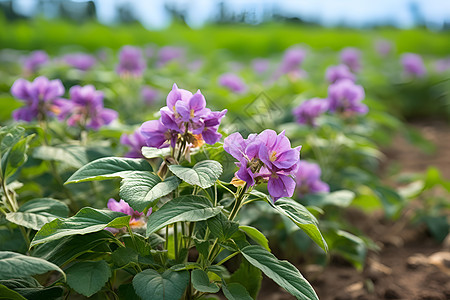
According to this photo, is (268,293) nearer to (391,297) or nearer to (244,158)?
(391,297)

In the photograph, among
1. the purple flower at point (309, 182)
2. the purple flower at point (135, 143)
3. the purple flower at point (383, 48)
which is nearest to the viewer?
the purple flower at point (135, 143)

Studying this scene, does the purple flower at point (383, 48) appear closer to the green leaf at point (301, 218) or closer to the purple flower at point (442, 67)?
the purple flower at point (442, 67)

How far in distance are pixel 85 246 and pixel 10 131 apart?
1.34ft

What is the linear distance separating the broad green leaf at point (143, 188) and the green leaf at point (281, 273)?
0.73 ft

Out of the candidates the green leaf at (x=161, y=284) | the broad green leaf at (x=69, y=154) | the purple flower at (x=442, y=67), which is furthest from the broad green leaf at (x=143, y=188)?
the purple flower at (x=442, y=67)

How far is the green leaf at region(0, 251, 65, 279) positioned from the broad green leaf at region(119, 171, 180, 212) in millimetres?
199

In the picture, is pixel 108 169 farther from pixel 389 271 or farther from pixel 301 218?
pixel 389 271

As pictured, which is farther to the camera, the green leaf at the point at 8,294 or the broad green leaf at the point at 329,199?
the broad green leaf at the point at 329,199

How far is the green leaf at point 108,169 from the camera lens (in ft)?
3.61

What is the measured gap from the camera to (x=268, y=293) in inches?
73.5

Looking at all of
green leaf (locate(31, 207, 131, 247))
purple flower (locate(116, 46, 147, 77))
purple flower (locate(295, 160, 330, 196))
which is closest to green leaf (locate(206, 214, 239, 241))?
green leaf (locate(31, 207, 131, 247))

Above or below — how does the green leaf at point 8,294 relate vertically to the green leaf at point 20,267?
below

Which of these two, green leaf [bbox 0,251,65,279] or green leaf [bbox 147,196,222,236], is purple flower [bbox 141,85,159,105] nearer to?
green leaf [bbox 147,196,222,236]

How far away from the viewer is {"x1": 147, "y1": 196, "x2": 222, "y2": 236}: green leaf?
0.98 meters
